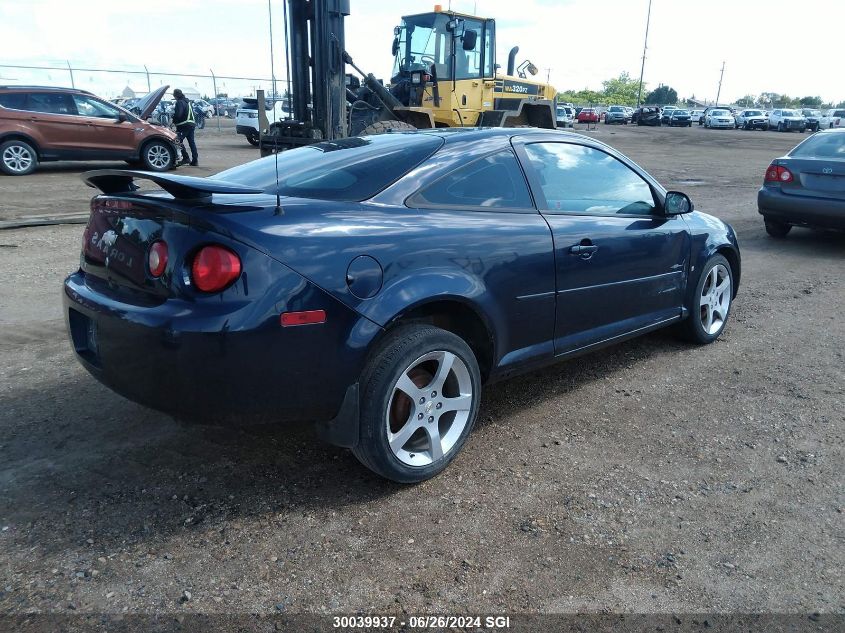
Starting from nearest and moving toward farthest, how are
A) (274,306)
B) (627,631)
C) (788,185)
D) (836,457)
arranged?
(627,631) < (274,306) < (836,457) < (788,185)

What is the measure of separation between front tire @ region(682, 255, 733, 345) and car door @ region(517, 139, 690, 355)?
28cm

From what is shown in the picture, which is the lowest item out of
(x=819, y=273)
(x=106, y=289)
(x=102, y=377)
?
(x=819, y=273)

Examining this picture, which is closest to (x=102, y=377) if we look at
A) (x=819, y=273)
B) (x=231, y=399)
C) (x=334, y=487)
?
(x=231, y=399)

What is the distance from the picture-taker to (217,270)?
8.71ft

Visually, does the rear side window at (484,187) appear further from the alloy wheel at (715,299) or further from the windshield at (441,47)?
the windshield at (441,47)

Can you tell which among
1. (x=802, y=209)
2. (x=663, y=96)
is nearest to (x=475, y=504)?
(x=802, y=209)

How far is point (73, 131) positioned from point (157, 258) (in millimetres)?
13269

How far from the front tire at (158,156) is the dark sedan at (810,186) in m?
11.8

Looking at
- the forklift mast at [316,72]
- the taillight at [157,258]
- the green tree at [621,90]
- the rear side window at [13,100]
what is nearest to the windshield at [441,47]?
the forklift mast at [316,72]

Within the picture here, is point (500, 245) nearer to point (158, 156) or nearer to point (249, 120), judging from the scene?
point (158, 156)

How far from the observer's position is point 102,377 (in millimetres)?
3008

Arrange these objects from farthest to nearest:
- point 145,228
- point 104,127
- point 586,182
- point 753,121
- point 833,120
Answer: point 753,121 < point 833,120 < point 104,127 < point 586,182 < point 145,228

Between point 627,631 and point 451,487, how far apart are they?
107cm

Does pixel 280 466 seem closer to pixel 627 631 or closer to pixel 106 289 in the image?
pixel 106 289
